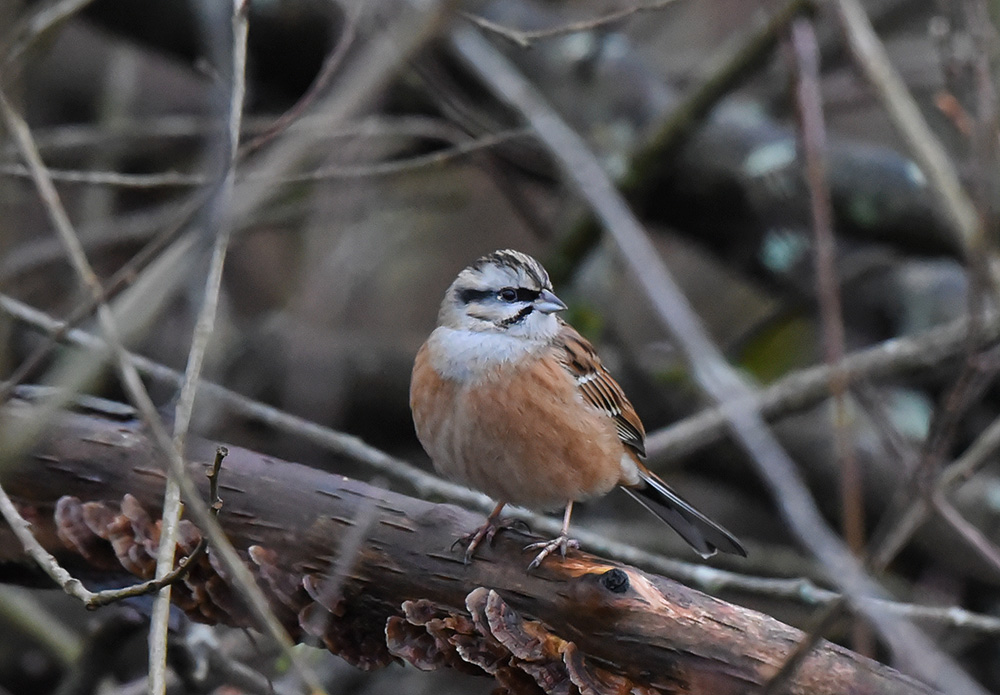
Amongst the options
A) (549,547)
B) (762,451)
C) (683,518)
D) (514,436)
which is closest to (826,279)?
(762,451)

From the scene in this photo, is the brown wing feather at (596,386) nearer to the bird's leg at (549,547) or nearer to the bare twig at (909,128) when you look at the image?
the bird's leg at (549,547)

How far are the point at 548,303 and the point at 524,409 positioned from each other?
19.3 inches

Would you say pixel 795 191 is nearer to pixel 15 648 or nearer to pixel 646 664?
pixel 646 664

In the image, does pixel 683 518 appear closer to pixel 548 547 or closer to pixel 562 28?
pixel 548 547

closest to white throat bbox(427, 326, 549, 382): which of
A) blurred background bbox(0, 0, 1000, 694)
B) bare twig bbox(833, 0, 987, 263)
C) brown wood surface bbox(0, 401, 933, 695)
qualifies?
brown wood surface bbox(0, 401, 933, 695)

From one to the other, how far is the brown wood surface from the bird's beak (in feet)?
3.60

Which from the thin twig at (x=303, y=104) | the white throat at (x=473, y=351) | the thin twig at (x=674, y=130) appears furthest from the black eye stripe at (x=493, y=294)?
the thin twig at (x=674, y=130)

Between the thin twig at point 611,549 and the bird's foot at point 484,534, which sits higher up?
the bird's foot at point 484,534

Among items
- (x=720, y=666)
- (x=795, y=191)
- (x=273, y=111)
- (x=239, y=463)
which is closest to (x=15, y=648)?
(x=239, y=463)

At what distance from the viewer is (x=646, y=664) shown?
267 centimetres

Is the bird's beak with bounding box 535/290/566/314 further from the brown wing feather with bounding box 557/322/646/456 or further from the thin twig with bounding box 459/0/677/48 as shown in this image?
the thin twig with bounding box 459/0/677/48

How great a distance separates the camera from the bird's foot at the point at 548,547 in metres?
2.97

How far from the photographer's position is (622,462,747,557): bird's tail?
13.4ft

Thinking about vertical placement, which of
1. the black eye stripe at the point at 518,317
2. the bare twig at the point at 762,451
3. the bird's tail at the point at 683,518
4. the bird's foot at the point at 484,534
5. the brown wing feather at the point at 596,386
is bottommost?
the bird's tail at the point at 683,518
